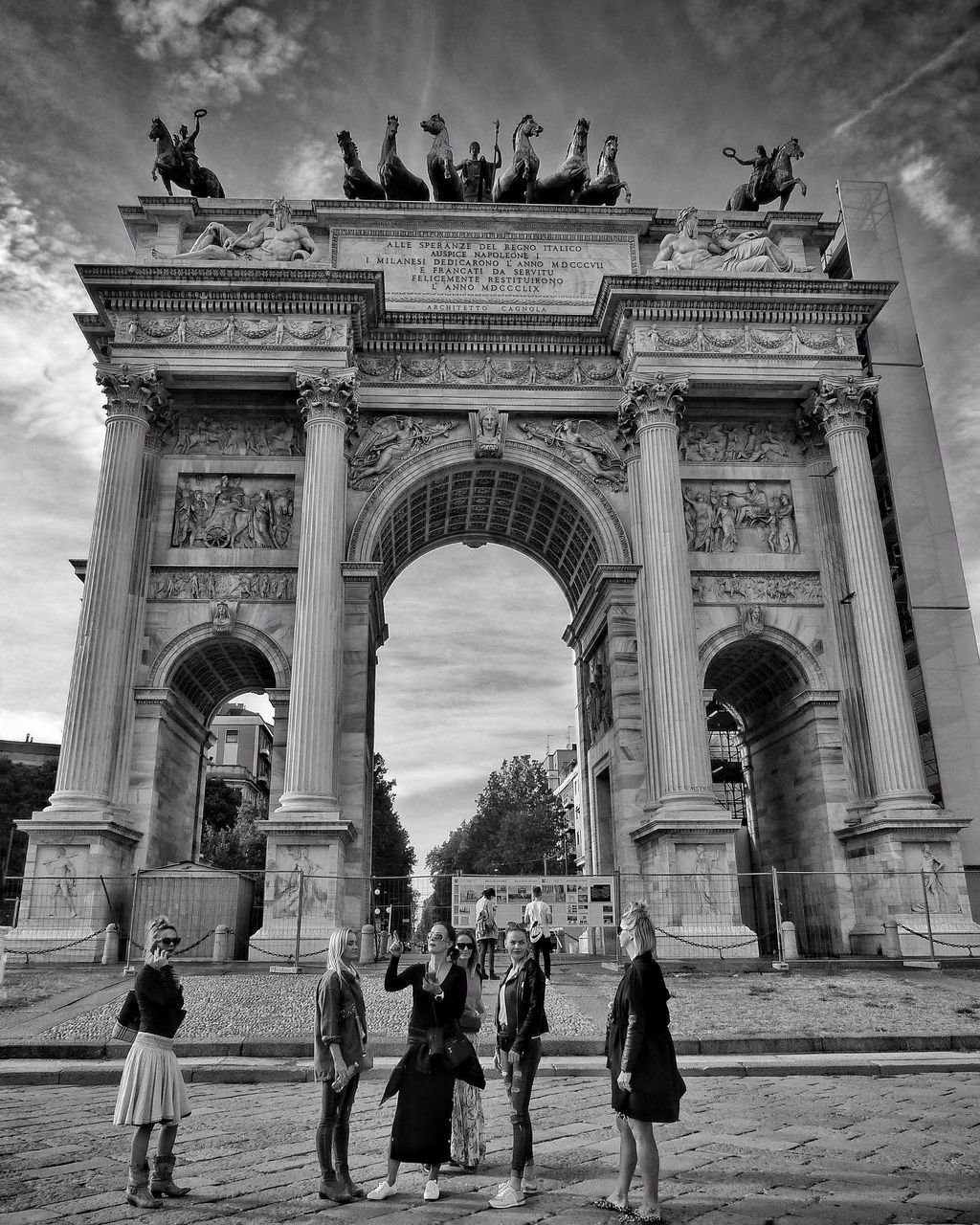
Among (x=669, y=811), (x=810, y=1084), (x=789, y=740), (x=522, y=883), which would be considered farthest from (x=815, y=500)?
(x=810, y=1084)

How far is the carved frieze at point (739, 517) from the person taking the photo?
27.8 metres

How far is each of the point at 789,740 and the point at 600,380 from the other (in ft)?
Result: 38.6

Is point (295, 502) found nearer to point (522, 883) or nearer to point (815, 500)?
point (522, 883)

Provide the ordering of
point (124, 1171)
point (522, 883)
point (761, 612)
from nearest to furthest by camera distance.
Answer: point (124, 1171), point (522, 883), point (761, 612)

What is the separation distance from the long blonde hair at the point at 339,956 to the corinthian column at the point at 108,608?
17.2 meters

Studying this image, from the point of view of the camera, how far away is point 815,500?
2828 cm

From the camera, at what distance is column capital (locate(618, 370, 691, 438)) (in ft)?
88.5

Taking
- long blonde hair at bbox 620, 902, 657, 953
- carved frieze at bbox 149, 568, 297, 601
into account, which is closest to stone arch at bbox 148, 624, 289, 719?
carved frieze at bbox 149, 568, 297, 601

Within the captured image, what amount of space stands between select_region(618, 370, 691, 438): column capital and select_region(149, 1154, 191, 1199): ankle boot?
23116 mm

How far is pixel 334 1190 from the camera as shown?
6.59m

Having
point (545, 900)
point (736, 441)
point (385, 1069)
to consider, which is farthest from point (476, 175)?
point (385, 1069)

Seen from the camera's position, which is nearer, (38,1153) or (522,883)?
(38,1153)

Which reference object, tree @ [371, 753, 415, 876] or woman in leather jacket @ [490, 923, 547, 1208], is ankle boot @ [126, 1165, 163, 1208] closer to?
woman in leather jacket @ [490, 923, 547, 1208]

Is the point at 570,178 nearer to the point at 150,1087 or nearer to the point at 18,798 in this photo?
the point at 150,1087
